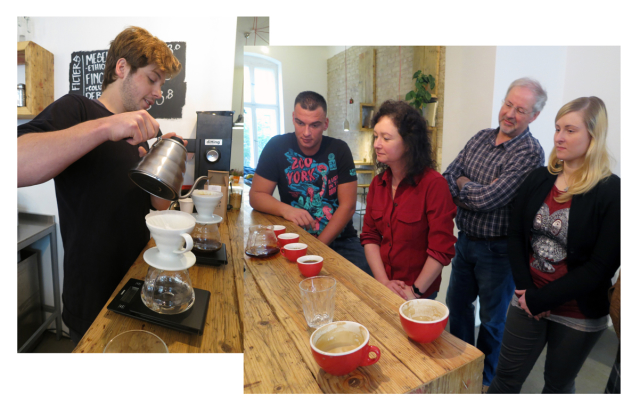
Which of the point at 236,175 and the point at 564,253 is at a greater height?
the point at 236,175

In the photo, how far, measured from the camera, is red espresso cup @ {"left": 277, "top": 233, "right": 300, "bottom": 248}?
1090mm

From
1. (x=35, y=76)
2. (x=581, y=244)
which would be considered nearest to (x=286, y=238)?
(x=581, y=244)

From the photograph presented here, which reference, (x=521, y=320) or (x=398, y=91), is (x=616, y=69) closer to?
(x=398, y=91)

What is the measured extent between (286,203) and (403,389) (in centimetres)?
70

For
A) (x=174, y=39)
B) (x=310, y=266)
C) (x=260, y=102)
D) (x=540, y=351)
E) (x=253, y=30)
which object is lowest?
(x=540, y=351)

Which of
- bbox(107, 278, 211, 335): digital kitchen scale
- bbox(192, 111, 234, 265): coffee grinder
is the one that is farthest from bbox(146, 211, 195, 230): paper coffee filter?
bbox(192, 111, 234, 265): coffee grinder

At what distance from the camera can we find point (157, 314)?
2.51 ft

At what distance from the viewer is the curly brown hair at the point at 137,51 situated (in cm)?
109

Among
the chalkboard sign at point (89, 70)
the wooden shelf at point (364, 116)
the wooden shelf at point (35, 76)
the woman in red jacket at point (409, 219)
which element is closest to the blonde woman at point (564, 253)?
the woman in red jacket at point (409, 219)

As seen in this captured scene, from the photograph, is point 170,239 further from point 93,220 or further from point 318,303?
point 93,220

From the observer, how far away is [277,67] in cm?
100

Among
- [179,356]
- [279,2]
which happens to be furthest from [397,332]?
[279,2]

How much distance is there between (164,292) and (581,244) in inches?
44.1

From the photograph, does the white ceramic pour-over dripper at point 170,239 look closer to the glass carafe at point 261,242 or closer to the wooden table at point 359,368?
the wooden table at point 359,368
